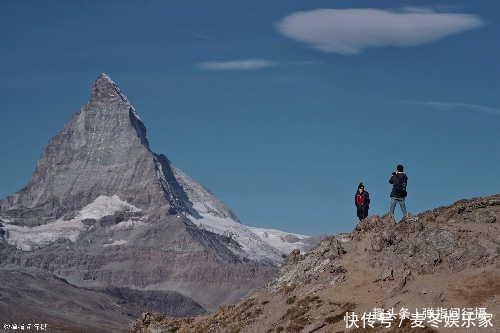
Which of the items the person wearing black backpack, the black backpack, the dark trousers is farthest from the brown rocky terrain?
the dark trousers

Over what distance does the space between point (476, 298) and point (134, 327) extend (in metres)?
23.5

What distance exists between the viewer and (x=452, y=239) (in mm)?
40969

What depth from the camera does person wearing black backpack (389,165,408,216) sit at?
48.2 m

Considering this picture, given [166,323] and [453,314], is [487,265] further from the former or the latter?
[166,323]

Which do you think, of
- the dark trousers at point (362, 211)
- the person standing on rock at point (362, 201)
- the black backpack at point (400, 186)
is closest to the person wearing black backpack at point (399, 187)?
the black backpack at point (400, 186)

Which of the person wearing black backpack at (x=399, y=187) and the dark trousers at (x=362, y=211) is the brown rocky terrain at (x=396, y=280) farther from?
the dark trousers at (x=362, y=211)

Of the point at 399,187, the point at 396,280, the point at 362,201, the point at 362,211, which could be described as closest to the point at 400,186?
the point at 399,187

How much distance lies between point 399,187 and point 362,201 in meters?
3.86

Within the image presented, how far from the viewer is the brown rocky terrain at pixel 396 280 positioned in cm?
3659

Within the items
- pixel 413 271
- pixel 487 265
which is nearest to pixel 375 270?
pixel 413 271

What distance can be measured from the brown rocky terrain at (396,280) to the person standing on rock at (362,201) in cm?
268

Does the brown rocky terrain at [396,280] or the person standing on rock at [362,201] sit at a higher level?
the person standing on rock at [362,201]

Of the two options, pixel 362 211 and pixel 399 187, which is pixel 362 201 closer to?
pixel 362 211

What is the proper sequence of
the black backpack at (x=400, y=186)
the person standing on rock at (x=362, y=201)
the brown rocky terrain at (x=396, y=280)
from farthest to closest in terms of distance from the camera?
the person standing on rock at (x=362, y=201)
the black backpack at (x=400, y=186)
the brown rocky terrain at (x=396, y=280)
